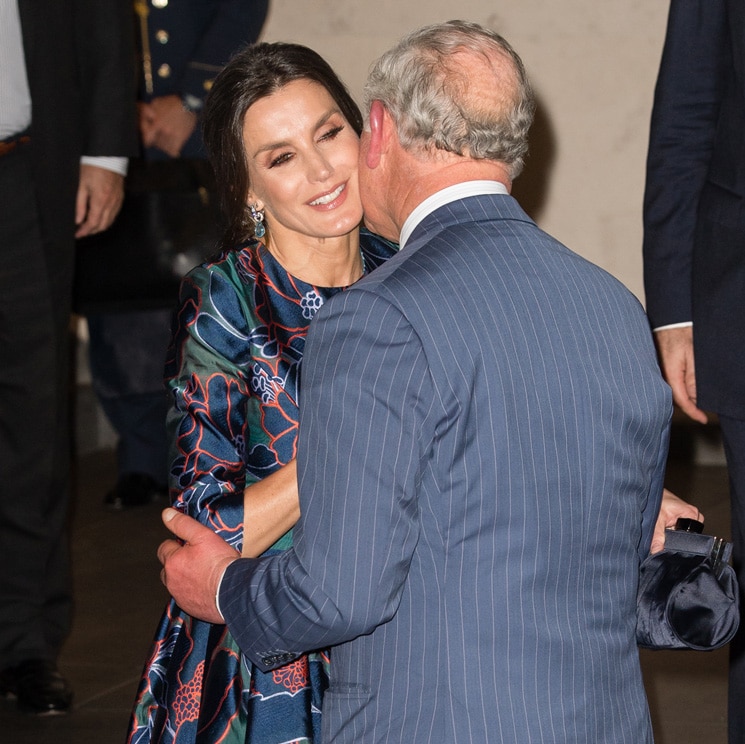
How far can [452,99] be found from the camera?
4.69 feet

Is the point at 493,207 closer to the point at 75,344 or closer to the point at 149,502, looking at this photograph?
the point at 149,502

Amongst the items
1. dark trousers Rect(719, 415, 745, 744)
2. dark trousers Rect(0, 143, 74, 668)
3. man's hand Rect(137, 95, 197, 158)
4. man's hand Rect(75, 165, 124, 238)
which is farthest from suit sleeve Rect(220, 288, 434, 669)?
man's hand Rect(137, 95, 197, 158)

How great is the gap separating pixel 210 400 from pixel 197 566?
0.29 metres

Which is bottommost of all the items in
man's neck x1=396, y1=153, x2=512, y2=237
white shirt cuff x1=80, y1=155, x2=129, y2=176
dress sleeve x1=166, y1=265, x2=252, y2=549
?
white shirt cuff x1=80, y1=155, x2=129, y2=176

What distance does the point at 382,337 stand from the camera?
1.32m

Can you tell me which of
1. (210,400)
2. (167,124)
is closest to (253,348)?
(210,400)

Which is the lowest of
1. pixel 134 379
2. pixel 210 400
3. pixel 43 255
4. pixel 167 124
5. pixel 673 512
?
pixel 134 379

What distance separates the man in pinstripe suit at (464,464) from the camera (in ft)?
4.33

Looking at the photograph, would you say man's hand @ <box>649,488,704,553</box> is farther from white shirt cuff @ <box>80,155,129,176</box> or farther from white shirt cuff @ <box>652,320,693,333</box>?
white shirt cuff @ <box>80,155,129,176</box>

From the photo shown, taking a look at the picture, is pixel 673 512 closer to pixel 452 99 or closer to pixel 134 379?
pixel 452 99

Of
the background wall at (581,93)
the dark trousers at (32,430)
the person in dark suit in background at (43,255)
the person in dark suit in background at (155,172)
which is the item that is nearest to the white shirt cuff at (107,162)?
the person in dark suit in background at (43,255)

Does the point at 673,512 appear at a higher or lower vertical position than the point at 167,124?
higher

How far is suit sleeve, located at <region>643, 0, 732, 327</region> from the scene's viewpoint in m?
2.27

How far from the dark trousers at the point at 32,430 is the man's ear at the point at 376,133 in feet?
5.79
